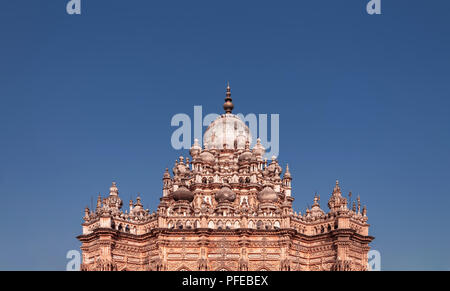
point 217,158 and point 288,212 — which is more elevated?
point 217,158

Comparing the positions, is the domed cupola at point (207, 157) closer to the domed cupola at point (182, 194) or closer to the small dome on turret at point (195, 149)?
the small dome on turret at point (195, 149)

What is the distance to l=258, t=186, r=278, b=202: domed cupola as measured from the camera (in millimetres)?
78312

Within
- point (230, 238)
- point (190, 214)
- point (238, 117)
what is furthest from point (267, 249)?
point (238, 117)

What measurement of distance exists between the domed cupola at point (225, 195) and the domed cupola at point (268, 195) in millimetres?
3085

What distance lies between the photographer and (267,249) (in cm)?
7262

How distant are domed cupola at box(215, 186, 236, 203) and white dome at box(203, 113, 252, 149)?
13622 millimetres

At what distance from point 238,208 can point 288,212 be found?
6.89 metres

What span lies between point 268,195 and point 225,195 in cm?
481

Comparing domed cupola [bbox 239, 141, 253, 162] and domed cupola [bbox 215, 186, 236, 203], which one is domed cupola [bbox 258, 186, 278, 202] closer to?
domed cupola [bbox 215, 186, 236, 203]

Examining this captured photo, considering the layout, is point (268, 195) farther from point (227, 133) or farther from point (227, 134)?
point (227, 133)

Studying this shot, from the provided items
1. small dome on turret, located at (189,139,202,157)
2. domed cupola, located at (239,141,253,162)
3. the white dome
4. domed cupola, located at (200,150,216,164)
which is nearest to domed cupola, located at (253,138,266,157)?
domed cupola, located at (239,141,253,162)

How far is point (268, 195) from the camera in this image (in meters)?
78.5

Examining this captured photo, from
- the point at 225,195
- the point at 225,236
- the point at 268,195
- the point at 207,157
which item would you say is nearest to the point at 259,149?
the point at 207,157
